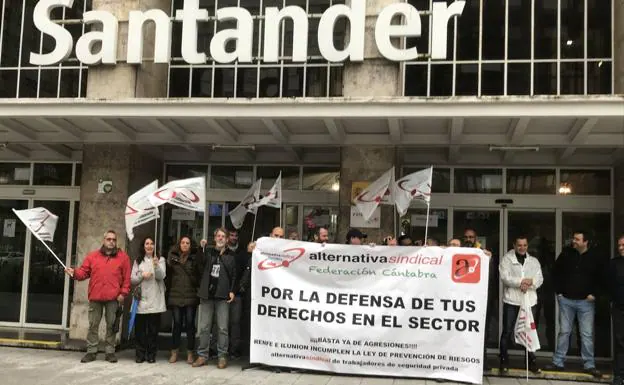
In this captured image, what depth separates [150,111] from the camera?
808 centimetres

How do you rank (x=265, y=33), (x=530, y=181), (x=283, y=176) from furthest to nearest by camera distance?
(x=283, y=176), (x=530, y=181), (x=265, y=33)

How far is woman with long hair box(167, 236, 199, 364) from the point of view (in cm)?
825

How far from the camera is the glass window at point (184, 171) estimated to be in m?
10.8

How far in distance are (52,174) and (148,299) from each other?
4.01 meters

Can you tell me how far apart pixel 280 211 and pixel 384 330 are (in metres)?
3.43

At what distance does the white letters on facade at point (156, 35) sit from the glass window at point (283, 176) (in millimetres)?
2539

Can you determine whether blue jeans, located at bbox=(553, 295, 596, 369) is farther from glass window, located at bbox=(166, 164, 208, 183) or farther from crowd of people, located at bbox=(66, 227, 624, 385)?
glass window, located at bbox=(166, 164, 208, 183)

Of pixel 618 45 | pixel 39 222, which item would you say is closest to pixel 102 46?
pixel 39 222

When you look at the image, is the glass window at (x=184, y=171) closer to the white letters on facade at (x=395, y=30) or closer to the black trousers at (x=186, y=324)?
the black trousers at (x=186, y=324)

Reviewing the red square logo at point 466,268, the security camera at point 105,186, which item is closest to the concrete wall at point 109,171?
the security camera at point 105,186

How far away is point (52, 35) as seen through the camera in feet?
31.0

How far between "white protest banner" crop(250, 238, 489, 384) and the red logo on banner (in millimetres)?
13

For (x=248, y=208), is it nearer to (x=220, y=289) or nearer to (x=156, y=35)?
(x=220, y=289)

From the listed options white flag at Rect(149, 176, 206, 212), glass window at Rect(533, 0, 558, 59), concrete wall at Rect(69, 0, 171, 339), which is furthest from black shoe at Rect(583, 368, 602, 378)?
concrete wall at Rect(69, 0, 171, 339)
